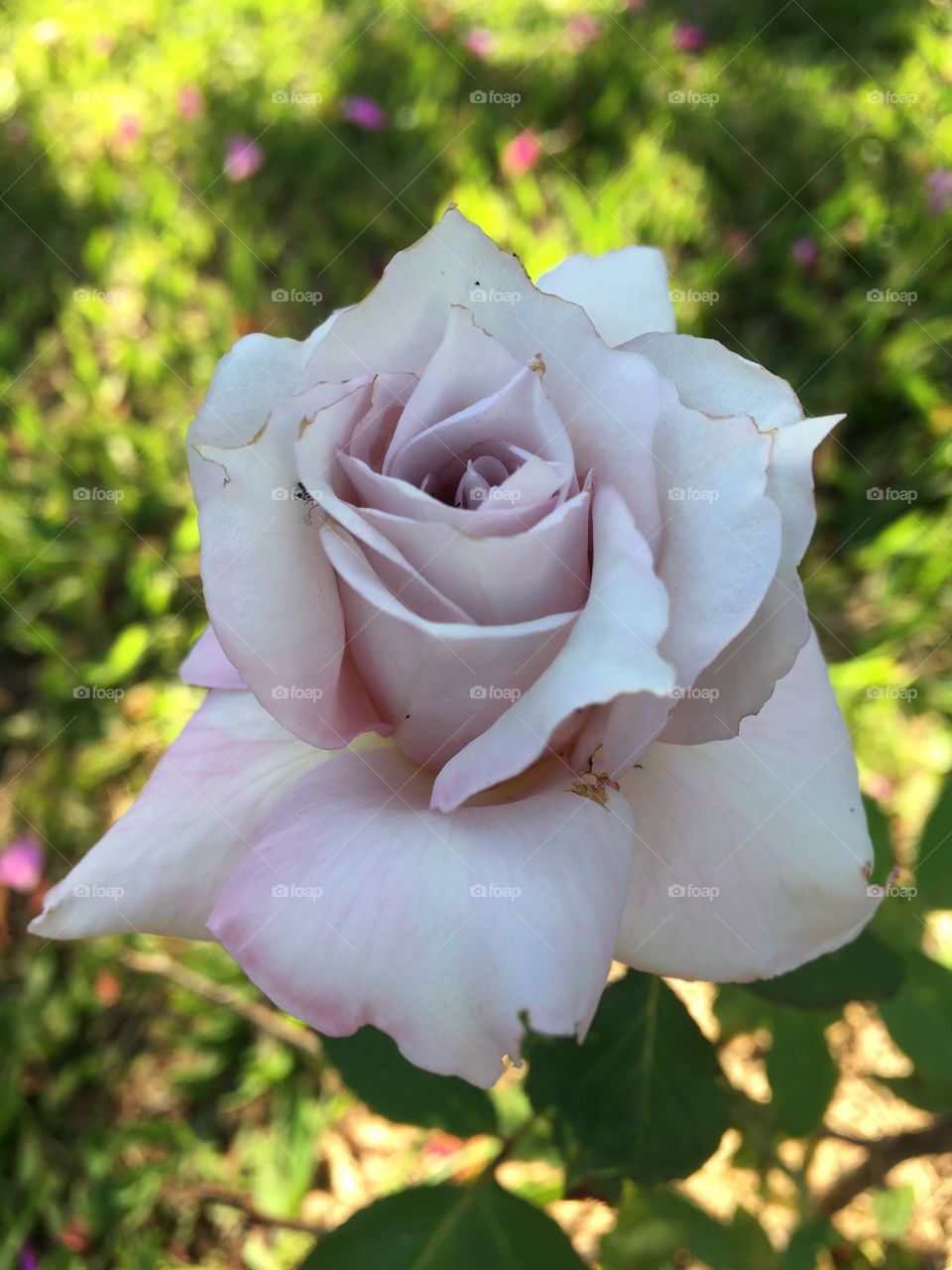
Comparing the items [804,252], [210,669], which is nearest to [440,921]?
[210,669]

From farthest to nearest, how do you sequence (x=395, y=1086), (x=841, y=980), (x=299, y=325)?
(x=299, y=325), (x=395, y=1086), (x=841, y=980)

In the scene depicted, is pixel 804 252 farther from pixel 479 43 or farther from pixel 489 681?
pixel 489 681

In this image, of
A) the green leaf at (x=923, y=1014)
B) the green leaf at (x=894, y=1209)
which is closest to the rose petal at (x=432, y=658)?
the green leaf at (x=923, y=1014)

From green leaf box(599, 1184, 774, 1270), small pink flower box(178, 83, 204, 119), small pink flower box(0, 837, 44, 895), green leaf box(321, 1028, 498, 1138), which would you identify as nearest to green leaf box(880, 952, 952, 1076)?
green leaf box(599, 1184, 774, 1270)

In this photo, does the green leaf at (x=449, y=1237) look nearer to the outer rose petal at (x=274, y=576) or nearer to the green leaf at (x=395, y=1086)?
the green leaf at (x=395, y=1086)

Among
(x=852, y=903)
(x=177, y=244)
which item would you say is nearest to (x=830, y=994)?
(x=852, y=903)

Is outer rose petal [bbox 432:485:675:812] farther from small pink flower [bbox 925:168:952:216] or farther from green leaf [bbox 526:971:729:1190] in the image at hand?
small pink flower [bbox 925:168:952:216]

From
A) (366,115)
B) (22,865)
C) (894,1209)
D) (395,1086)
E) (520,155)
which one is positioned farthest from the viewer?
(366,115)

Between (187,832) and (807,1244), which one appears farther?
(807,1244)
